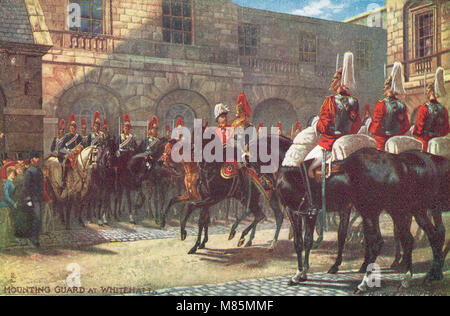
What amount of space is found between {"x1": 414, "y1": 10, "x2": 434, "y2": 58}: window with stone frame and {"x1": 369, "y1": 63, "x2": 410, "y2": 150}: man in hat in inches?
89.2

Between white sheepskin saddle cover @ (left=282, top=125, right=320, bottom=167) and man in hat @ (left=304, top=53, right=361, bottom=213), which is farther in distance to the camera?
white sheepskin saddle cover @ (left=282, top=125, right=320, bottom=167)

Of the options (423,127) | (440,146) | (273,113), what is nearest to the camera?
(440,146)

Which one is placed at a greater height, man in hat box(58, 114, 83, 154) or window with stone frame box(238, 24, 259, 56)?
window with stone frame box(238, 24, 259, 56)

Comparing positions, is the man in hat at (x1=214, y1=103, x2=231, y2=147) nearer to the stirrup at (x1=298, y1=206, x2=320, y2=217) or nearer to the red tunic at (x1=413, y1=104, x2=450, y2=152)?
the stirrup at (x1=298, y1=206, x2=320, y2=217)

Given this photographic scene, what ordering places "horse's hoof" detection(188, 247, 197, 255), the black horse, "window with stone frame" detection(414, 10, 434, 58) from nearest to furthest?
the black horse → "horse's hoof" detection(188, 247, 197, 255) → "window with stone frame" detection(414, 10, 434, 58)

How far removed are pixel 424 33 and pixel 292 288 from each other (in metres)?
5.70

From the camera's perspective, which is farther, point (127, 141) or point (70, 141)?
point (127, 141)

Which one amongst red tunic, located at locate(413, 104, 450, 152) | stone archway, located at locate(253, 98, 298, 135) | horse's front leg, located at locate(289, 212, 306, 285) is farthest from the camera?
stone archway, located at locate(253, 98, 298, 135)

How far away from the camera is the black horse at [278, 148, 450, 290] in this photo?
5320 millimetres

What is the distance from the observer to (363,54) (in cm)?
860

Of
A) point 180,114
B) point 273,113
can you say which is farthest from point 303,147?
point 273,113

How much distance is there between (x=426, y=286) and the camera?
225 inches

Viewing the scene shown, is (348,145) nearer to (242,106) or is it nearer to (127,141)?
(242,106)

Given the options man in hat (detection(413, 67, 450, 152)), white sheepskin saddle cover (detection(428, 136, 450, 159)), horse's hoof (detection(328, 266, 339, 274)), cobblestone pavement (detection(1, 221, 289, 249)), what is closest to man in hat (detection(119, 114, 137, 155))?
cobblestone pavement (detection(1, 221, 289, 249))
